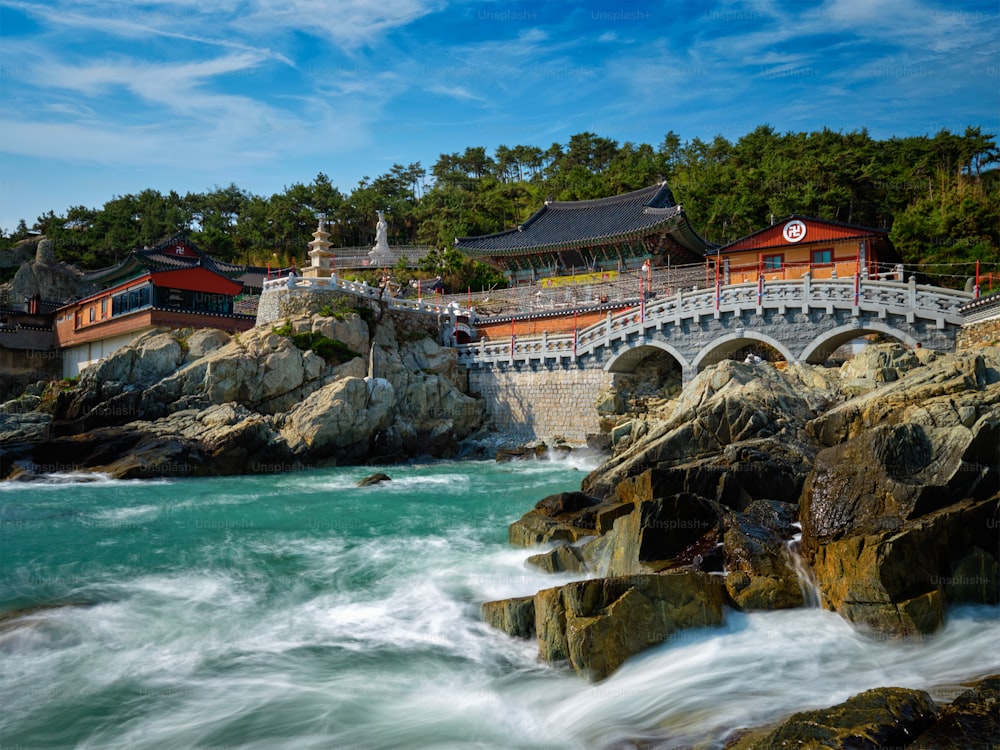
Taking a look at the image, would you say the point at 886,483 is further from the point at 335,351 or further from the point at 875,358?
the point at 335,351

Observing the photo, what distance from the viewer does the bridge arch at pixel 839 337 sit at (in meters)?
23.1

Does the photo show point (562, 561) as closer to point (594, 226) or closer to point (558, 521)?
point (558, 521)

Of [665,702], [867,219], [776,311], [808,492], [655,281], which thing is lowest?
[665,702]

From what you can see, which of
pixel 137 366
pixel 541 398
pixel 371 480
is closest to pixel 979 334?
pixel 541 398

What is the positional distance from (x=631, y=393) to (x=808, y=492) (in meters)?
18.7

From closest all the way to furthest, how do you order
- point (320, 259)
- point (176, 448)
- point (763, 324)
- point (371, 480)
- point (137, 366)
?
point (371, 480), point (176, 448), point (763, 324), point (137, 366), point (320, 259)

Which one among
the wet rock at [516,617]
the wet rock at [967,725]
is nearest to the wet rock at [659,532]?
the wet rock at [516,617]

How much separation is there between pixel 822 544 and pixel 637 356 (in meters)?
20.6

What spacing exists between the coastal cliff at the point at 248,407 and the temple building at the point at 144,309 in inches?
107

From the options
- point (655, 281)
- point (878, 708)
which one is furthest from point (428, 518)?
point (655, 281)

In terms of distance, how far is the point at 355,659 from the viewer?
9.22m

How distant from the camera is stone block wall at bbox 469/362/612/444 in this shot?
3017cm

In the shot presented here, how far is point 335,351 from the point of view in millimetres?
30344

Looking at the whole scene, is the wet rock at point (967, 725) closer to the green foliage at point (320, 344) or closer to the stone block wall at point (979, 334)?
the stone block wall at point (979, 334)
